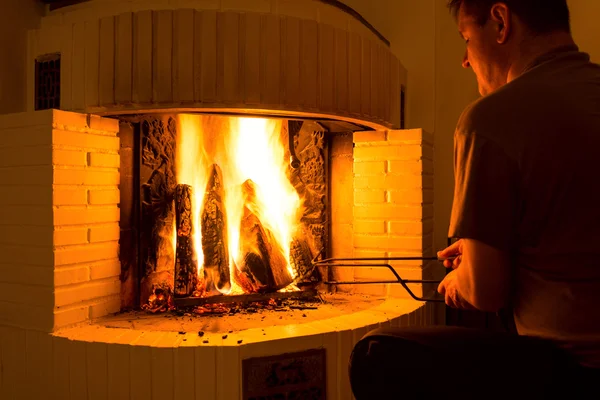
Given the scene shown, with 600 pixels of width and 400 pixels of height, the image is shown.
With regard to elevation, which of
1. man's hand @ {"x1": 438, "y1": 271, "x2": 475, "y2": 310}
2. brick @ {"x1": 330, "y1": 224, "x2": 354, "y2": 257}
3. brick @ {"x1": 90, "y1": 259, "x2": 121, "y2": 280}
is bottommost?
brick @ {"x1": 90, "y1": 259, "x2": 121, "y2": 280}

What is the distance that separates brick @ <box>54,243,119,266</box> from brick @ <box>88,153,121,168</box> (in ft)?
1.10

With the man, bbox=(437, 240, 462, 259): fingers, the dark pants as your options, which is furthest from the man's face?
the dark pants

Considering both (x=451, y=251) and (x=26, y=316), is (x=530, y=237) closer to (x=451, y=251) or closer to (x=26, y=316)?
(x=451, y=251)

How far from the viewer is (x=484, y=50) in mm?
1064

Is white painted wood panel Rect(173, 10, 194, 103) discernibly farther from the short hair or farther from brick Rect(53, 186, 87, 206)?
the short hair

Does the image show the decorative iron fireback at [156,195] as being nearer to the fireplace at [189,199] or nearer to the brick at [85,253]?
the fireplace at [189,199]

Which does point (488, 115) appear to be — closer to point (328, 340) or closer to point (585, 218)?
point (585, 218)

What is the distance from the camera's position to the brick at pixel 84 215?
6.80 feet

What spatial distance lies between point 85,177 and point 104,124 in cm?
25

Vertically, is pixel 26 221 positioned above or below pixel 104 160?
below

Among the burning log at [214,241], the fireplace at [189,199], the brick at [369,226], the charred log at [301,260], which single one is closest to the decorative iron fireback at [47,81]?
the fireplace at [189,199]

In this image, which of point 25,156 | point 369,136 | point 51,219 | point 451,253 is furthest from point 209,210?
point 451,253

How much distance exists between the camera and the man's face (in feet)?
3.43

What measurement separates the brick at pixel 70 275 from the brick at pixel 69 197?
26 cm
